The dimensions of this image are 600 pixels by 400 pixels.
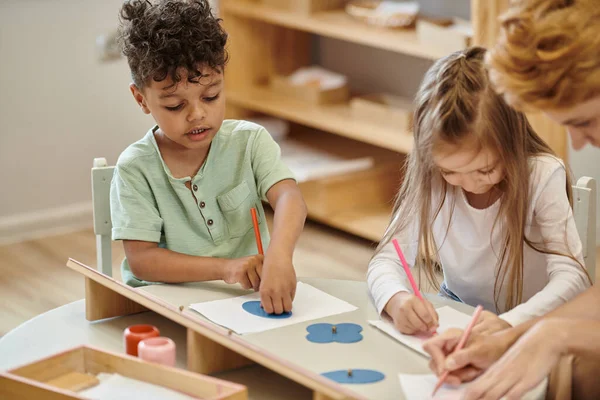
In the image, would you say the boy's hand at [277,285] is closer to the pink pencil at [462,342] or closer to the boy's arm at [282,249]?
the boy's arm at [282,249]

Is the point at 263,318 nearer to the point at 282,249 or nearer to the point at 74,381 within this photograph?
the point at 282,249

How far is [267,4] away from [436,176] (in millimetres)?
2221

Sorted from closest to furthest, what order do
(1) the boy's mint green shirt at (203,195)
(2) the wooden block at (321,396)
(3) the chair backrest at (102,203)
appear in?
(2) the wooden block at (321,396) < (1) the boy's mint green shirt at (203,195) < (3) the chair backrest at (102,203)

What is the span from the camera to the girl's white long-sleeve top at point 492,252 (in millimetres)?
1427

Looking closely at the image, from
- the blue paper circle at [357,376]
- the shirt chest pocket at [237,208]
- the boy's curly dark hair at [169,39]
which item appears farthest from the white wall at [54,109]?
the blue paper circle at [357,376]

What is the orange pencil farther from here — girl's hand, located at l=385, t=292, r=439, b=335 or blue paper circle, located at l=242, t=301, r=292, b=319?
girl's hand, located at l=385, t=292, r=439, b=335

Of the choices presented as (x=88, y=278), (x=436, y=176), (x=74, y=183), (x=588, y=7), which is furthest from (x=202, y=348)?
(x=74, y=183)

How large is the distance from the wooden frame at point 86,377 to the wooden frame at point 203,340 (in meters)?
0.06

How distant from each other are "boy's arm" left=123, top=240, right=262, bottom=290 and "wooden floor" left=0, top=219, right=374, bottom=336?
3.82ft

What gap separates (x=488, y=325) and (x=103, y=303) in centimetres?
61

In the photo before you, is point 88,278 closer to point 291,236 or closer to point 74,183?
point 291,236

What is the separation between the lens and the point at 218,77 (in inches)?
63.8

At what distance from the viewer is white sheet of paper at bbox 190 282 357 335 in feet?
4.52

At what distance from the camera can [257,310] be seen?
1.44 m
